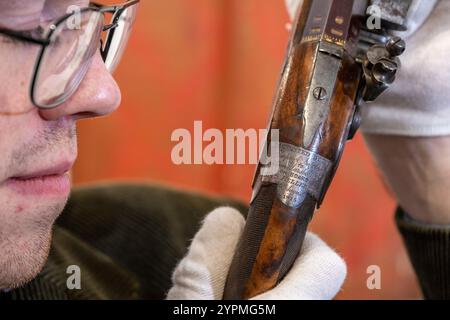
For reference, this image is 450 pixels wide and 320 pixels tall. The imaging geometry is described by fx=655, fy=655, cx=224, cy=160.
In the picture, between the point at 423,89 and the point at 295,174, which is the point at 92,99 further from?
the point at 423,89

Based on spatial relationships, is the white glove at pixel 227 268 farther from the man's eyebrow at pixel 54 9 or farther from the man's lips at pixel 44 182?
the man's eyebrow at pixel 54 9

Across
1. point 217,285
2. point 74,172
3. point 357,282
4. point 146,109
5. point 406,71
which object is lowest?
point 357,282

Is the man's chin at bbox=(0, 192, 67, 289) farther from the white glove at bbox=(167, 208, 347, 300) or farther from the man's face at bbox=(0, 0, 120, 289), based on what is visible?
the white glove at bbox=(167, 208, 347, 300)

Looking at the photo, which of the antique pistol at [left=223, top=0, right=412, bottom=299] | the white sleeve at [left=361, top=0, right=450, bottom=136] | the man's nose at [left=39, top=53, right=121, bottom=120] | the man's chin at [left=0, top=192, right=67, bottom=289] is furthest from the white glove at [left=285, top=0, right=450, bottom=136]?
the man's chin at [left=0, top=192, right=67, bottom=289]

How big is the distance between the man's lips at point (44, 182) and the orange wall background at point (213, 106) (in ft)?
4.38

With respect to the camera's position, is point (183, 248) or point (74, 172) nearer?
point (183, 248)

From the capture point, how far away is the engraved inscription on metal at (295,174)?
29.3 inches

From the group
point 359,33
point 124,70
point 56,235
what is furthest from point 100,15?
point 124,70

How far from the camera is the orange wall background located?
2.17 metres

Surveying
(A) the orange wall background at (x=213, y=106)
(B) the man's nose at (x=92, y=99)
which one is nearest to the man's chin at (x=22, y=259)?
(B) the man's nose at (x=92, y=99)

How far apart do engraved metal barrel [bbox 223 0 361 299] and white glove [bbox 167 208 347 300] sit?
0.02m

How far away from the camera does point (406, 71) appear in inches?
36.4

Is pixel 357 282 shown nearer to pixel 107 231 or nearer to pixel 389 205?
pixel 389 205

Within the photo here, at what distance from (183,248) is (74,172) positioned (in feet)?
3.42
